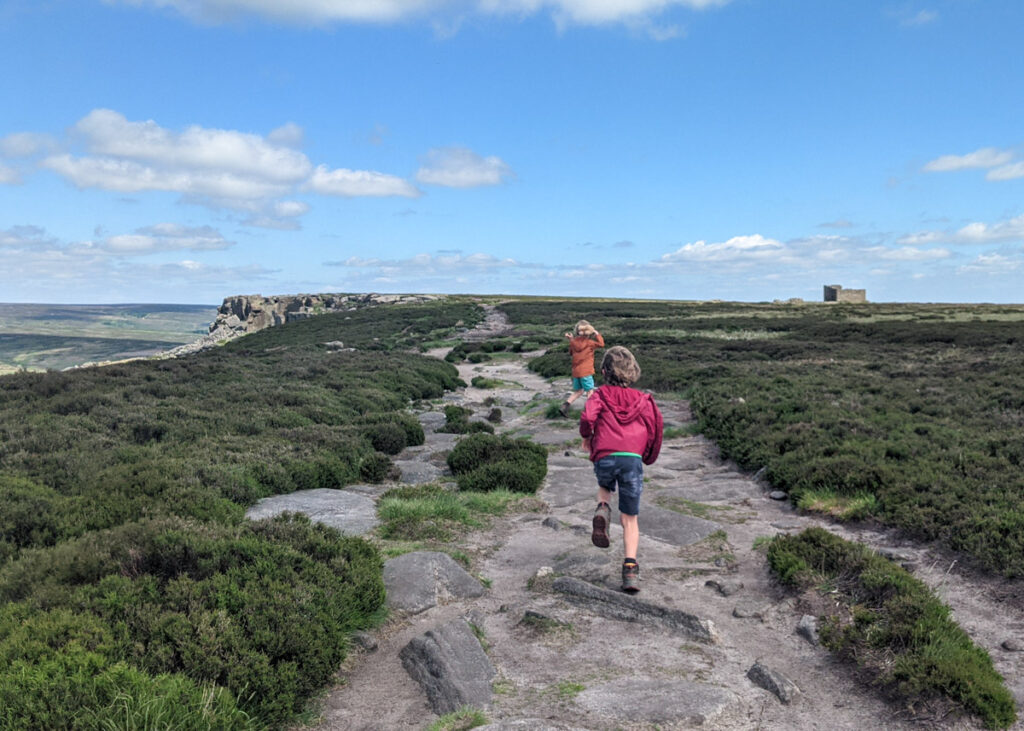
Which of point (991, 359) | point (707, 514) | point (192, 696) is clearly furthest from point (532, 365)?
point (192, 696)

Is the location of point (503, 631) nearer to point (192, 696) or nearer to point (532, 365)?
point (192, 696)

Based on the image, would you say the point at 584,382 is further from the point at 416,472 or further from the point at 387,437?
the point at 416,472

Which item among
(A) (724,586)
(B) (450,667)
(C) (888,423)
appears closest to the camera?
(B) (450,667)

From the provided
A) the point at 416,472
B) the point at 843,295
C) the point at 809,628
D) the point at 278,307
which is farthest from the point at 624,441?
the point at 278,307

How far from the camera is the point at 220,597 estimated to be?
5.21 m

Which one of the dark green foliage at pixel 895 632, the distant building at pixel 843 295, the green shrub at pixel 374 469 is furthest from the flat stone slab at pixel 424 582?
the distant building at pixel 843 295

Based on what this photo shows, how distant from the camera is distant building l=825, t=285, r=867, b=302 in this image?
103m

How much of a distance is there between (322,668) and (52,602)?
8.40 feet

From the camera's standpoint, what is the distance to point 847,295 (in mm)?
103750

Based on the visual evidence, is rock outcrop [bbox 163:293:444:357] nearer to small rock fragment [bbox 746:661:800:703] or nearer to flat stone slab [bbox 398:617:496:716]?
flat stone slab [bbox 398:617:496:716]

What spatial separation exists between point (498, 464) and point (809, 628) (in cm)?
670

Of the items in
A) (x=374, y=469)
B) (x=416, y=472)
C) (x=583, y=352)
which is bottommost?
(x=416, y=472)

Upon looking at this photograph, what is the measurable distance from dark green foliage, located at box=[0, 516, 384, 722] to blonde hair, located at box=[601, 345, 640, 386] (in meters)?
3.25

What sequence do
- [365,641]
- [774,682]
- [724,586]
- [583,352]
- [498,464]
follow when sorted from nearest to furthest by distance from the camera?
[774,682], [365,641], [724,586], [498,464], [583,352]
